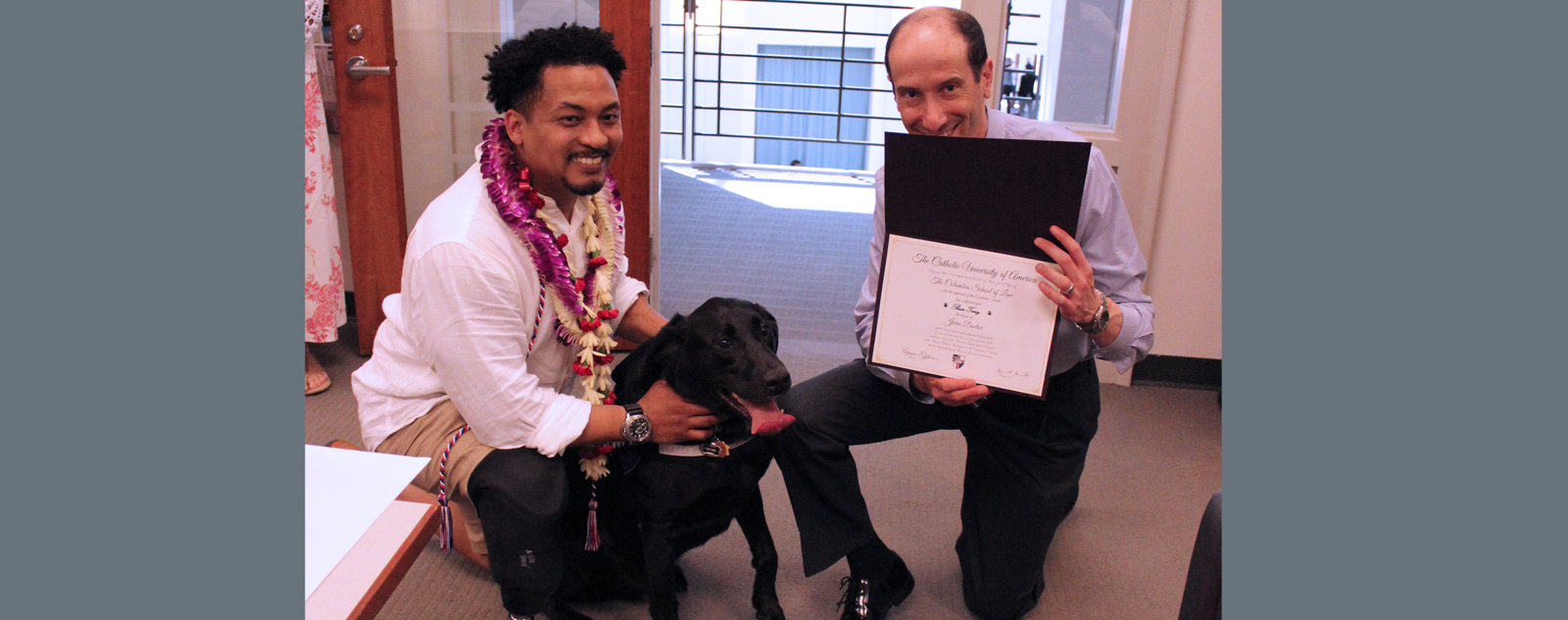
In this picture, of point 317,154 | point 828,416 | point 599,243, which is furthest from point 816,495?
point 317,154

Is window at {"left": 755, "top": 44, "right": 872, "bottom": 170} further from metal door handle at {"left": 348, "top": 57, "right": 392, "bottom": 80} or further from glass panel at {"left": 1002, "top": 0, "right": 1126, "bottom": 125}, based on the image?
metal door handle at {"left": 348, "top": 57, "right": 392, "bottom": 80}

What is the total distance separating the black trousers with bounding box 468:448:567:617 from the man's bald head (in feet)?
3.01

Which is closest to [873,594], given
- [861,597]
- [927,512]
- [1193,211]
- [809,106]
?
[861,597]

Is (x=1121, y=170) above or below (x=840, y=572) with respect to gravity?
above

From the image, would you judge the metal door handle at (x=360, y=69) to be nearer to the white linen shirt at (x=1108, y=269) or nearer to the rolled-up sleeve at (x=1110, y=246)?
the white linen shirt at (x=1108, y=269)

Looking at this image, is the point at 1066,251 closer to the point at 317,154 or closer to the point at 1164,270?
the point at 1164,270

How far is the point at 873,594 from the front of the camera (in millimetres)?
1996

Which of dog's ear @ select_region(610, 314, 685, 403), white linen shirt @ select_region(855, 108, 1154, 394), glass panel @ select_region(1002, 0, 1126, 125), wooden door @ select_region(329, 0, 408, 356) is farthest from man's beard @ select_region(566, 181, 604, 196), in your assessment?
glass panel @ select_region(1002, 0, 1126, 125)

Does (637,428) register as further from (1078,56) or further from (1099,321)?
(1078,56)

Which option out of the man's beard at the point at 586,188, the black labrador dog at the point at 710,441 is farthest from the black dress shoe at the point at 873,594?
the man's beard at the point at 586,188

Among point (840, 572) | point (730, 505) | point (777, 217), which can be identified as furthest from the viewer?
point (777, 217)

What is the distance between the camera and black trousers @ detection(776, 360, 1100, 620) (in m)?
1.89

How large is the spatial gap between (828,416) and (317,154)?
1.80 meters

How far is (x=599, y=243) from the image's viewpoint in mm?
1945
